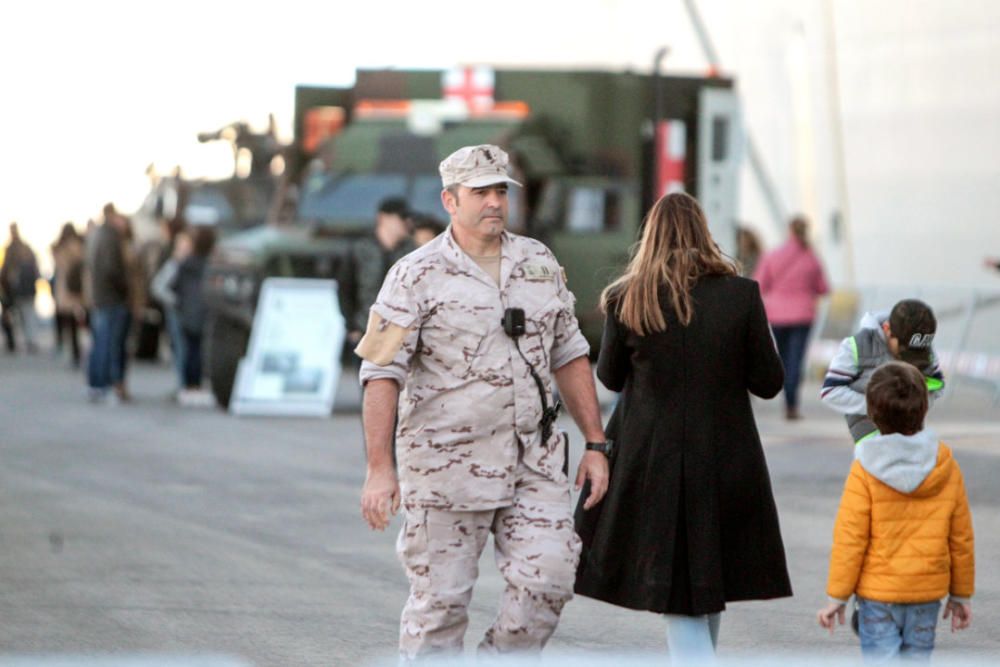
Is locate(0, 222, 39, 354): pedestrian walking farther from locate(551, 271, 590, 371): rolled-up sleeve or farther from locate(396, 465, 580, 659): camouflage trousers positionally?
locate(396, 465, 580, 659): camouflage trousers

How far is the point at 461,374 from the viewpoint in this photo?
5.84 meters

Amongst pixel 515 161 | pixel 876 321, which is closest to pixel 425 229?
pixel 876 321

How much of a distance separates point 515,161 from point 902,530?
1265cm

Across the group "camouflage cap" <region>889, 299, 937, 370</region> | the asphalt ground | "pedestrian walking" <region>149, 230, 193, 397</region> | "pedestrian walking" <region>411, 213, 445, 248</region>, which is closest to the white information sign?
the asphalt ground

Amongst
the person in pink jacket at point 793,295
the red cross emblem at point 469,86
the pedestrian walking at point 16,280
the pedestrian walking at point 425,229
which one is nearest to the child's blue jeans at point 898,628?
the pedestrian walking at point 425,229

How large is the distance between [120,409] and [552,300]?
1271 centimetres

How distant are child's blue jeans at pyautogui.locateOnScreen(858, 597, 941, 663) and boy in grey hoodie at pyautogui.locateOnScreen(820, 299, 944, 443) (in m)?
1.12

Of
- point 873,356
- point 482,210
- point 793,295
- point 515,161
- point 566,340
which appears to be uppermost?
point 482,210

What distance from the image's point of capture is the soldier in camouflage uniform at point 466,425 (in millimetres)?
5828

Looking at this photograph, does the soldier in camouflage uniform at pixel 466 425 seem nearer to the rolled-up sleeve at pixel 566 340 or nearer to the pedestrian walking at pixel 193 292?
the rolled-up sleeve at pixel 566 340

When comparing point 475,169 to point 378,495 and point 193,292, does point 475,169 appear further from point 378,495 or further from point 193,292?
point 193,292

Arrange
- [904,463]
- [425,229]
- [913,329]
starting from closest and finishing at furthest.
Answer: [904,463] → [913,329] → [425,229]

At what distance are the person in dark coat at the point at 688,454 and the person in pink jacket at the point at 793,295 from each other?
10640 millimetres

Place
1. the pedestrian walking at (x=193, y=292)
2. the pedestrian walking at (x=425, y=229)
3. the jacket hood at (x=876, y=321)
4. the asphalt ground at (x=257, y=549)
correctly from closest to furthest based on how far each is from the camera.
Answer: the jacket hood at (x=876, y=321)
the asphalt ground at (x=257, y=549)
the pedestrian walking at (x=425, y=229)
the pedestrian walking at (x=193, y=292)
